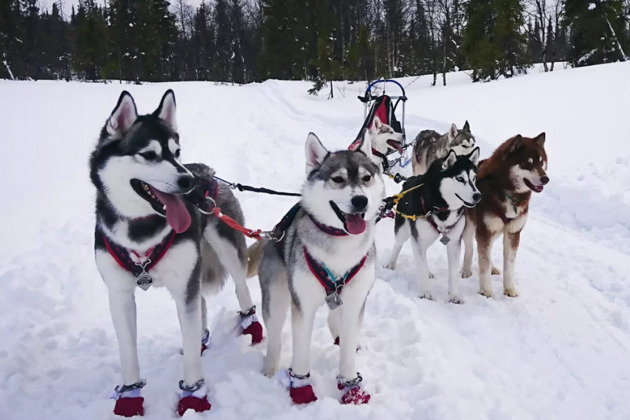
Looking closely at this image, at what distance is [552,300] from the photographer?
359 centimetres

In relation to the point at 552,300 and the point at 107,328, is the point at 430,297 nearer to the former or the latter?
the point at 552,300

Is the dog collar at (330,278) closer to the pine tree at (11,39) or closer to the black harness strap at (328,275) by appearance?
the black harness strap at (328,275)

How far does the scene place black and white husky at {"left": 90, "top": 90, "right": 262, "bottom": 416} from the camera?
1925 millimetres

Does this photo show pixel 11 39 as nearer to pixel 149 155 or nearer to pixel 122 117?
pixel 122 117

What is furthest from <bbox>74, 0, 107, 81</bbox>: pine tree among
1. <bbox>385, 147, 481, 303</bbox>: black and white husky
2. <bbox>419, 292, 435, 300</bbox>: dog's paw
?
<bbox>419, 292, 435, 300</bbox>: dog's paw

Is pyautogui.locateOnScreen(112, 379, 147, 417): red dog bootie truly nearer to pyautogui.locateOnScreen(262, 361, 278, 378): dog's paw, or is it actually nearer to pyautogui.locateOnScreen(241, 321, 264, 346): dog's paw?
pyautogui.locateOnScreen(262, 361, 278, 378): dog's paw

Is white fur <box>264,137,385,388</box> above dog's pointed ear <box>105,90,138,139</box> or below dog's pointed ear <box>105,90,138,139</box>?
below

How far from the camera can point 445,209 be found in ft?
12.0

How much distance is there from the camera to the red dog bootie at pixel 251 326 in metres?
2.92

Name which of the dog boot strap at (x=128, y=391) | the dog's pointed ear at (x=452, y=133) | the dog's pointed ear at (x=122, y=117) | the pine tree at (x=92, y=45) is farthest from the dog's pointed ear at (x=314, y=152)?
the pine tree at (x=92, y=45)

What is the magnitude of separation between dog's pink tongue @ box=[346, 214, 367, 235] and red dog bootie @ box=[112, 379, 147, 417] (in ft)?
4.47

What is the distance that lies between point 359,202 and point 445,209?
5.79 ft

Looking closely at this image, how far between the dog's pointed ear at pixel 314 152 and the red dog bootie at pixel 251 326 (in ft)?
3.67

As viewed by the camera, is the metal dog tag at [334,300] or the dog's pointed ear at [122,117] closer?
the dog's pointed ear at [122,117]
